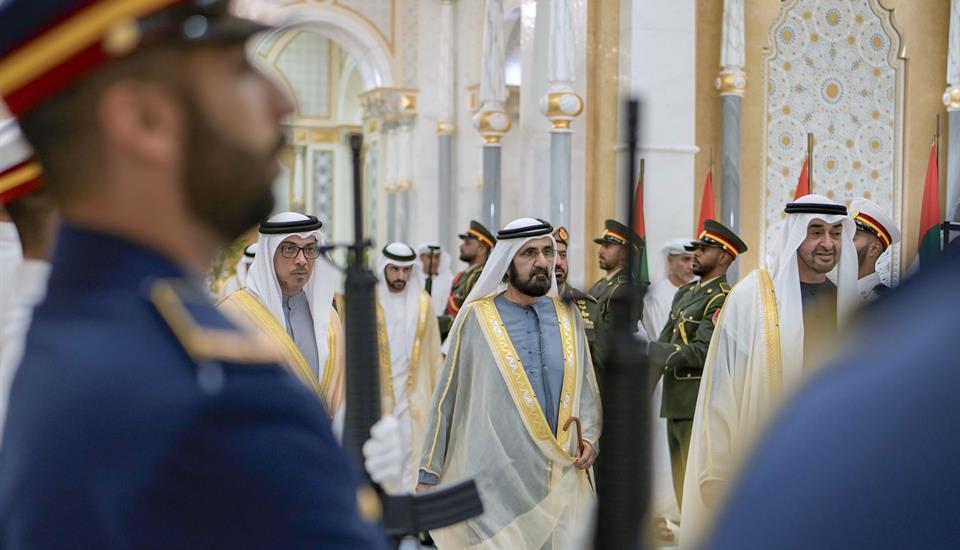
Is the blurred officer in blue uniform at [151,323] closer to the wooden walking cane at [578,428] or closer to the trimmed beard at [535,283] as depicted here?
the wooden walking cane at [578,428]

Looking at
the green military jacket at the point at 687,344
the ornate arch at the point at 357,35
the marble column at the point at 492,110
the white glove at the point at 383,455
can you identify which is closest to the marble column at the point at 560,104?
the marble column at the point at 492,110

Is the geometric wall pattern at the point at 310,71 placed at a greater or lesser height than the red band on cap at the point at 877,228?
greater

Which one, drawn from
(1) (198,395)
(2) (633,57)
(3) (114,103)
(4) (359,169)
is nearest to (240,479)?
(1) (198,395)

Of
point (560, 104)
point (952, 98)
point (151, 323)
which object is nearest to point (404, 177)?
point (560, 104)

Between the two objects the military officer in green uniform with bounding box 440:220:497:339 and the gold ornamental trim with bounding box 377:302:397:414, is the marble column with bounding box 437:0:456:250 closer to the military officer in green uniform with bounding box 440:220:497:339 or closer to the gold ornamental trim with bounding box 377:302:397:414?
the military officer in green uniform with bounding box 440:220:497:339

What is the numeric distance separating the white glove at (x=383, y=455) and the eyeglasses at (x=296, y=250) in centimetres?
343

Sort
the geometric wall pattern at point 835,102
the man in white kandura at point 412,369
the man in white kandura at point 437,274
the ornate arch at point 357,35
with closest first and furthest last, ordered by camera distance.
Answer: the man in white kandura at point 412,369
the geometric wall pattern at point 835,102
the man in white kandura at point 437,274
the ornate arch at point 357,35

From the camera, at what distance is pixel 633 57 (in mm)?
9773

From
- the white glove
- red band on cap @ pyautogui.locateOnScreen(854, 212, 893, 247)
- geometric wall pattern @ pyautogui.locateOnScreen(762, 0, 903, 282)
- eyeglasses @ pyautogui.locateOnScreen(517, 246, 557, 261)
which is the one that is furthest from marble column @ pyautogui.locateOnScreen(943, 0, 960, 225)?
the white glove

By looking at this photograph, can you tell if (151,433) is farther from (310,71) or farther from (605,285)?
(310,71)

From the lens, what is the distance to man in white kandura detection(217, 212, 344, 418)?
4859mm

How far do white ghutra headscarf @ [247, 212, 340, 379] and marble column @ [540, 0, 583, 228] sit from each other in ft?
16.2

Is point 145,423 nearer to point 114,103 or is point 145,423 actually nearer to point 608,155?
point 114,103

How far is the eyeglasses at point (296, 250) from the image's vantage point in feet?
16.9
